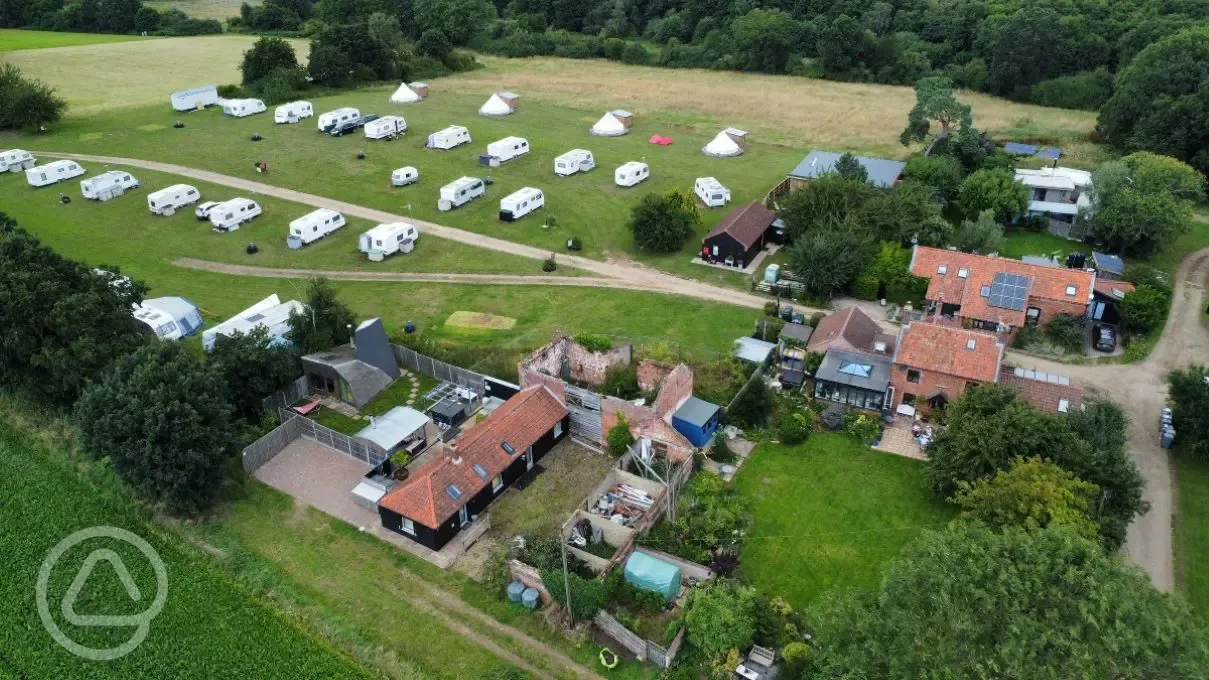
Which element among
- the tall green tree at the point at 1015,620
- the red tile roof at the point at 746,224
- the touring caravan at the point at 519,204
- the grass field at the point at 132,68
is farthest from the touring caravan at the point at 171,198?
the tall green tree at the point at 1015,620

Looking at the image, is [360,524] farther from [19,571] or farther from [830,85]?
[830,85]

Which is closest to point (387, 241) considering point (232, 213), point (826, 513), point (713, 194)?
point (232, 213)

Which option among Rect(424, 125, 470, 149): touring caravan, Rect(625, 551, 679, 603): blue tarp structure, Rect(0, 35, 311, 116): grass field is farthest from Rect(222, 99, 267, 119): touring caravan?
Rect(625, 551, 679, 603): blue tarp structure

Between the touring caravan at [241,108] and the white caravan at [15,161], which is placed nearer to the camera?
the white caravan at [15,161]

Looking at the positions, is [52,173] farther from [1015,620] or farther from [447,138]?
[1015,620]

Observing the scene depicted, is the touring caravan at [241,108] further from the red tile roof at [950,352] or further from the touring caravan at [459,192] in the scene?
the red tile roof at [950,352]

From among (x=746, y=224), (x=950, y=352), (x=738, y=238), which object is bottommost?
(x=738, y=238)
